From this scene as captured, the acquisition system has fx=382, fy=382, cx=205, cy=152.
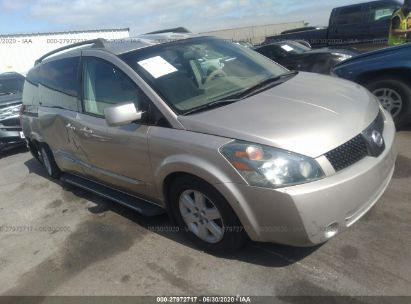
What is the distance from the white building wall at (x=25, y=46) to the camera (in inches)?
685

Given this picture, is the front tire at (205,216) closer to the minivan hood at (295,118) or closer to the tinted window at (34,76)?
the minivan hood at (295,118)

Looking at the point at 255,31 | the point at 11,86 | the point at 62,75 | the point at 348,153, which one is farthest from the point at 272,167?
the point at 255,31

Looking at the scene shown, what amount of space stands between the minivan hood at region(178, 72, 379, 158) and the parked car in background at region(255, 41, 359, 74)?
18.4ft

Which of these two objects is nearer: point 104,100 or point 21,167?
point 104,100

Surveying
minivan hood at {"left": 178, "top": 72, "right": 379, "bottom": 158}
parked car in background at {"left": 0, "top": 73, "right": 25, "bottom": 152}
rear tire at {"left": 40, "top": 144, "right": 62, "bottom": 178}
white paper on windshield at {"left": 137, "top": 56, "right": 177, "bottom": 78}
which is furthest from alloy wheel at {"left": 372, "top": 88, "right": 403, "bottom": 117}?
parked car in background at {"left": 0, "top": 73, "right": 25, "bottom": 152}

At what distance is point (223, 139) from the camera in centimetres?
265

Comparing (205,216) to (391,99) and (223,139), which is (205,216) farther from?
(391,99)

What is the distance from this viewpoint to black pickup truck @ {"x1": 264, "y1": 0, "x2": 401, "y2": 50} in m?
12.0

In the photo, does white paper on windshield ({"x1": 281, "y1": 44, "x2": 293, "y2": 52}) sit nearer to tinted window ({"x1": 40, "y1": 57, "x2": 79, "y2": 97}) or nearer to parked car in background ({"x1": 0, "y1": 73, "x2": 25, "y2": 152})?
parked car in background ({"x1": 0, "y1": 73, "x2": 25, "y2": 152})

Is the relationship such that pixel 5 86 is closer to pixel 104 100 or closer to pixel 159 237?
pixel 104 100

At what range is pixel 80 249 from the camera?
141 inches

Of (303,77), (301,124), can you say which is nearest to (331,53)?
(303,77)

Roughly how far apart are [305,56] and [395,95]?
17.0 feet

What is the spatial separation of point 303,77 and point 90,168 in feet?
7.85
